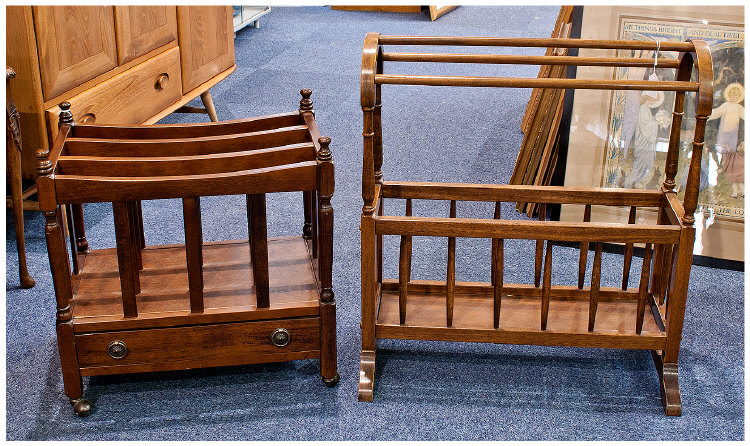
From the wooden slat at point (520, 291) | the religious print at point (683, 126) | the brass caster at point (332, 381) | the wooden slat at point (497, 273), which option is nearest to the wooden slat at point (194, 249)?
the brass caster at point (332, 381)

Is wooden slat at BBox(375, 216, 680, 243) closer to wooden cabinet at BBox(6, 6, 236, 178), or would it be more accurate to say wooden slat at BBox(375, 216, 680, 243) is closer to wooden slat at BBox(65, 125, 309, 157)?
wooden slat at BBox(65, 125, 309, 157)

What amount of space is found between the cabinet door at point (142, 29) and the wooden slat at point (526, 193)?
1.34 meters

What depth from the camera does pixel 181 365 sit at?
1.97 metres

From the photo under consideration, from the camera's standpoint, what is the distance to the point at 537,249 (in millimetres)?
2074

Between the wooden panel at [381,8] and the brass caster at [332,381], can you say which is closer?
the brass caster at [332,381]

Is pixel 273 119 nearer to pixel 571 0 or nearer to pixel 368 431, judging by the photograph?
pixel 368 431

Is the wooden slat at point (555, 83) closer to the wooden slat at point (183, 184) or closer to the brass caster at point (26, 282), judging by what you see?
the wooden slat at point (183, 184)

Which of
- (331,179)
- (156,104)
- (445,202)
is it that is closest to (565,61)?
(331,179)

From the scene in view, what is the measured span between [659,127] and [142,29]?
1.92 metres

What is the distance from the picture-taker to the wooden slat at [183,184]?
1.74 metres

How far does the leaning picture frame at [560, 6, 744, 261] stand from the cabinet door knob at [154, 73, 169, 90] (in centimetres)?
162

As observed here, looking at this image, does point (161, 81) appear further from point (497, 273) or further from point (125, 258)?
point (497, 273)

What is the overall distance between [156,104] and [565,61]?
1.87m

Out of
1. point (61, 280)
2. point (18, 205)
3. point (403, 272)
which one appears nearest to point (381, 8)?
point (18, 205)
